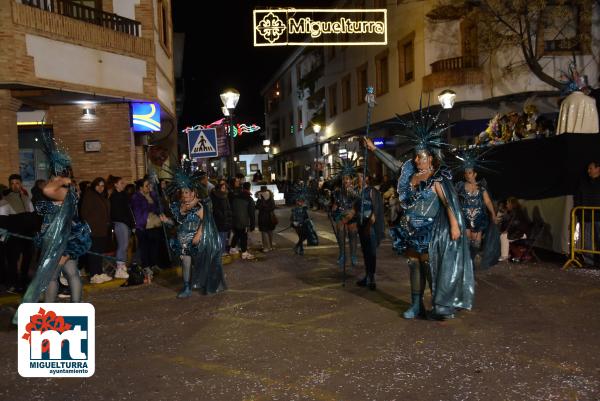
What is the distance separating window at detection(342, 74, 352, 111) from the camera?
3550 centimetres

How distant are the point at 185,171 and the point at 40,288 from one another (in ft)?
9.11

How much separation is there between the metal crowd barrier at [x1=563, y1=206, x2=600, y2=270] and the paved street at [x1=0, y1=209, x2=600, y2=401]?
1030 millimetres

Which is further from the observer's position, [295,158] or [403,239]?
[295,158]

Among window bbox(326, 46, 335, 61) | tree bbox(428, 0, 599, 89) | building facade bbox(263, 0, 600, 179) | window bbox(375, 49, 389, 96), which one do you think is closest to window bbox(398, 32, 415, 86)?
building facade bbox(263, 0, 600, 179)

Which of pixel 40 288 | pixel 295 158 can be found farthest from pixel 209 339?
pixel 295 158

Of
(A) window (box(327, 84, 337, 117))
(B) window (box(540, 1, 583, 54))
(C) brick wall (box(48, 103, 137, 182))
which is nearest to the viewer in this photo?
(C) brick wall (box(48, 103, 137, 182))

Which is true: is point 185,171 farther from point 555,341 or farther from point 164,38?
point 164,38

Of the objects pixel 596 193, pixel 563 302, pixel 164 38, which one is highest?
pixel 164 38

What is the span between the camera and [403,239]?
21.9ft

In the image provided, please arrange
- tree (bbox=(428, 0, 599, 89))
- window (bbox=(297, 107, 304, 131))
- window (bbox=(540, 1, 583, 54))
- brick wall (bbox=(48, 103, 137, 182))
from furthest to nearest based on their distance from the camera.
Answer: window (bbox=(297, 107, 304, 131)), window (bbox=(540, 1, 583, 54)), tree (bbox=(428, 0, 599, 89)), brick wall (bbox=(48, 103, 137, 182))

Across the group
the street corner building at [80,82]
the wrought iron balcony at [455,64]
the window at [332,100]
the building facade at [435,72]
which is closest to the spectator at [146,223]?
the street corner building at [80,82]

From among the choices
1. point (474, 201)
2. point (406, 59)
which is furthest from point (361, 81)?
point (474, 201)

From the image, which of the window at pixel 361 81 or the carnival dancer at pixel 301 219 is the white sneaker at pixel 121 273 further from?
the window at pixel 361 81

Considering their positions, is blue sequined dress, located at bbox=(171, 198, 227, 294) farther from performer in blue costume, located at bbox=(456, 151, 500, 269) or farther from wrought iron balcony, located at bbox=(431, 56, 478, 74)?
wrought iron balcony, located at bbox=(431, 56, 478, 74)
